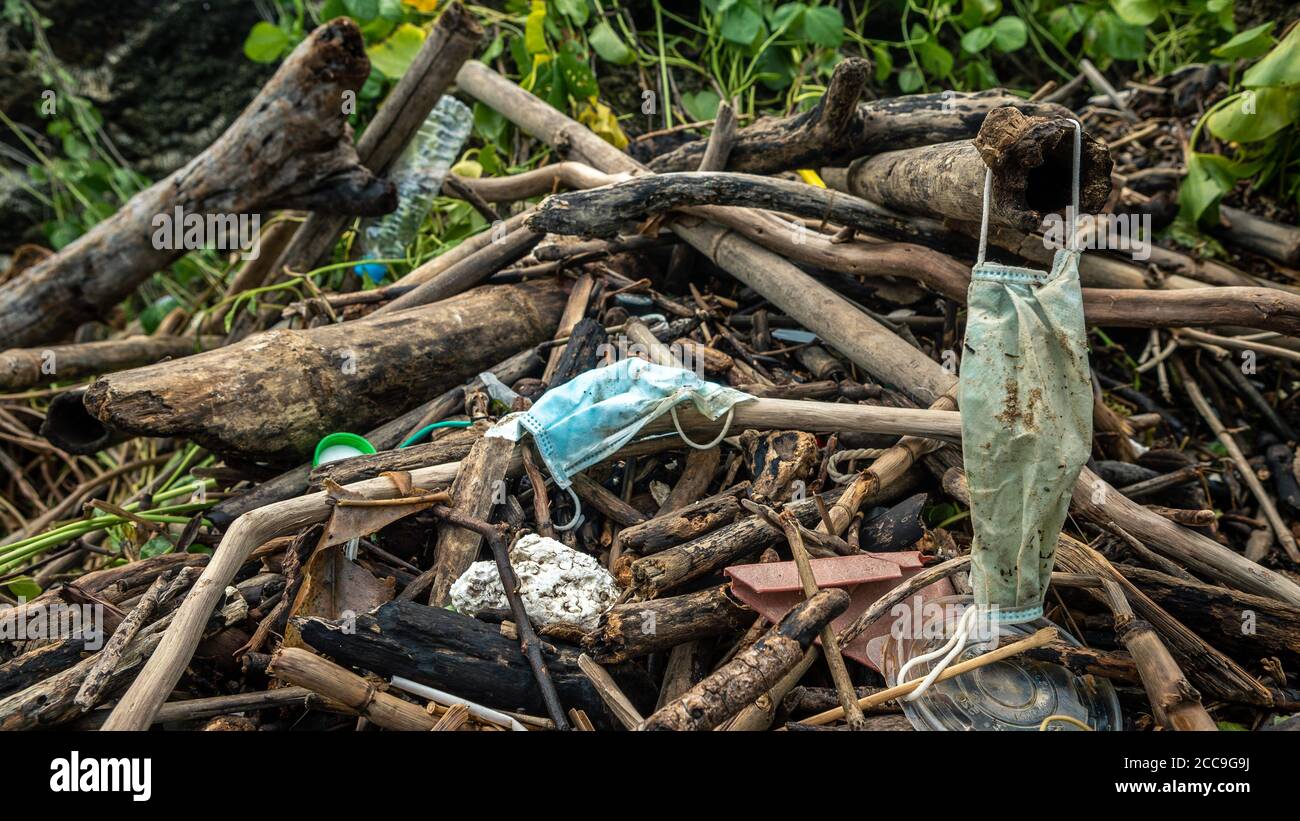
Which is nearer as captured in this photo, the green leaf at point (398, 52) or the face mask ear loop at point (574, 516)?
the face mask ear loop at point (574, 516)

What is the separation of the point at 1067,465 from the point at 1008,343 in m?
0.32

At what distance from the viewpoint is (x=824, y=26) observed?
4848 millimetres

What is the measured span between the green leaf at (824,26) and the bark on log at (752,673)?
12.0 ft

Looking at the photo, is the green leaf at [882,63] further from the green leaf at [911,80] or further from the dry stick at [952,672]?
the dry stick at [952,672]

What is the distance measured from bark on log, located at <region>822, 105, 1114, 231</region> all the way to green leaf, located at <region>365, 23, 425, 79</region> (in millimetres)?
3256

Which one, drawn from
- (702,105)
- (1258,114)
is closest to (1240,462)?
(1258,114)

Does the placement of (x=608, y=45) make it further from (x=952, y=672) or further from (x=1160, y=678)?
(x=1160, y=678)

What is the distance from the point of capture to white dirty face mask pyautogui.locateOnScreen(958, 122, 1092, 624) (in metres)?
2.11

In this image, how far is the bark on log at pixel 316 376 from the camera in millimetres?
2869

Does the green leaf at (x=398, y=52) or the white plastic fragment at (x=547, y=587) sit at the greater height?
the green leaf at (x=398, y=52)

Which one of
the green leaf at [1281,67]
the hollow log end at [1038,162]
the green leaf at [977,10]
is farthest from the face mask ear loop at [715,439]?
the green leaf at [977,10]

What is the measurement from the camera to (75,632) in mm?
2514

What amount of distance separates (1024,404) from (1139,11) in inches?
145

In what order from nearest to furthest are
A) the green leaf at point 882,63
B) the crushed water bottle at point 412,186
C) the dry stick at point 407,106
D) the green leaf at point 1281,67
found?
the green leaf at point 1281,67, the dry stick at point 407,106, the crushed water bottle at point 412,186, the green leaf at point 882,63
